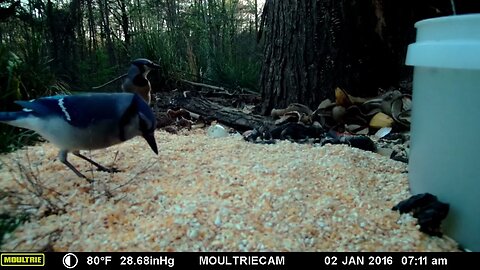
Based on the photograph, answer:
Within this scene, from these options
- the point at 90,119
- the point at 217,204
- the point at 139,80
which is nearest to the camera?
the point at 217,204

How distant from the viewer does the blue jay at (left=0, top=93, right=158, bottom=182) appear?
196 centimetres

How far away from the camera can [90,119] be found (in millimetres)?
1949

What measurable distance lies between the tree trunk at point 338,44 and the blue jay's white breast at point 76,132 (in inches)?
81.2

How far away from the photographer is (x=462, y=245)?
156 centimetres

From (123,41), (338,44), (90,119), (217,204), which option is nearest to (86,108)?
(90,119)

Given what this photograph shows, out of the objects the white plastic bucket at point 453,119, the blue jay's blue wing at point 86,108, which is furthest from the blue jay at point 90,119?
the white plastic bucket at point 453,119

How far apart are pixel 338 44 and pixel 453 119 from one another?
222 cm

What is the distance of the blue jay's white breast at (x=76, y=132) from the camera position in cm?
196

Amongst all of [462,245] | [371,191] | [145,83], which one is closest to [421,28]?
[371,191]

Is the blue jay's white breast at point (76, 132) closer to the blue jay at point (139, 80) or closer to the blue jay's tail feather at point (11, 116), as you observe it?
the blue jay's tail feather at point (11, 116)
